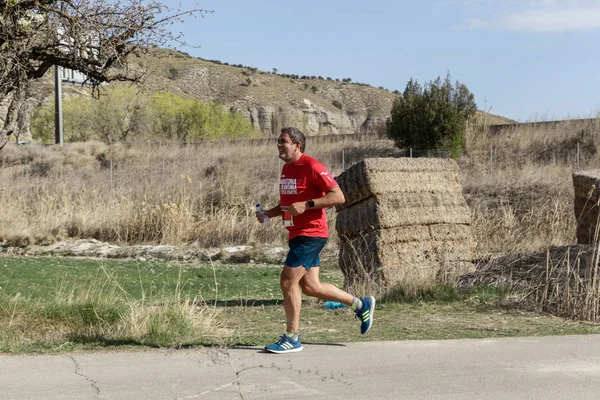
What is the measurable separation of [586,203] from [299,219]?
6370mm

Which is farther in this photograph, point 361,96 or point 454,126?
point 361,96

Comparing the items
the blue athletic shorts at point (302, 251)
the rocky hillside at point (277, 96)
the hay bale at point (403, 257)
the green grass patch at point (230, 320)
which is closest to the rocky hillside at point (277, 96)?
the rocky hillside at point (277, 96)

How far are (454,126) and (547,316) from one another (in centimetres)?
3084

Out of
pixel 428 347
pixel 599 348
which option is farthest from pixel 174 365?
pixel 599 348

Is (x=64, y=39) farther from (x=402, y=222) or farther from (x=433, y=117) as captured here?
(x=433, y=117)

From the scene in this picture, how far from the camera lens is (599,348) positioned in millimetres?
7355

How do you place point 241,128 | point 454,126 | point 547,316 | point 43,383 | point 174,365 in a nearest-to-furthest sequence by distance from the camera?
point 43,383
point 174,365
point 547,316
point 454,126
point 241,128

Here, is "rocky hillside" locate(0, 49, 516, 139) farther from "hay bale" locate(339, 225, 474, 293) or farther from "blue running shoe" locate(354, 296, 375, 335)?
"blue running shoe" locate(354, 296, 375, 335)

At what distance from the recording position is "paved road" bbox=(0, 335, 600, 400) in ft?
19.1

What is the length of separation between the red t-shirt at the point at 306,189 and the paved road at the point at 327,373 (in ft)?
A: 3.43

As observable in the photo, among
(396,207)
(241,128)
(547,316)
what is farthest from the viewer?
(241,128)

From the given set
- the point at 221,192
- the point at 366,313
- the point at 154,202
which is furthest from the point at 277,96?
the point at 366,313

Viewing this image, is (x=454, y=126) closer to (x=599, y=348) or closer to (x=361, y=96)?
(x=599, y=348)

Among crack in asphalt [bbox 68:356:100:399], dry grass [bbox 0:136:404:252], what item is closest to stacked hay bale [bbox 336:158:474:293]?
crack in asphalt [bbox 68:356:100:399]
